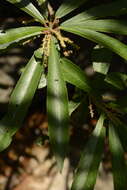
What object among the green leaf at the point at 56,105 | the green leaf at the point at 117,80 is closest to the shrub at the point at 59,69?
the green leaf at the point at 56,105

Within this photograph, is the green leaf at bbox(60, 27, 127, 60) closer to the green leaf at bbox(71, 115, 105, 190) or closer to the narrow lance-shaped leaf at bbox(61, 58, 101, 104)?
the narrow lance-shaped leaf at bbox(61, 58, 101, 104)

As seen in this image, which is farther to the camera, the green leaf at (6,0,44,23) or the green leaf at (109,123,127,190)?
the green leaf at (109,123,127,190)

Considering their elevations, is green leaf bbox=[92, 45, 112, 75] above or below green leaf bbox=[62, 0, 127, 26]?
below

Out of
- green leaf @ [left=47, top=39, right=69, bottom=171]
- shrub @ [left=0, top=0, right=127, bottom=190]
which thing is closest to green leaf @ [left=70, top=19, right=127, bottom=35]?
shrub @ [left=0, top=0, right=127, bottom=190]

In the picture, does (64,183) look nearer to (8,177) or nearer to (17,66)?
(8,177)

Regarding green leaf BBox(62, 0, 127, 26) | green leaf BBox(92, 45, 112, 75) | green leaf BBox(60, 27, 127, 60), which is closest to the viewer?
green leaf BBox(60, 27, 127, 60)

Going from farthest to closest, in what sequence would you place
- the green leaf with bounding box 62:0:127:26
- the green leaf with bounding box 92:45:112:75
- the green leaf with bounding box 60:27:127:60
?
1. the green leaf with bounding box 92:45:112:75
2. the green leaf with bounding box 62:0:127:26
3. the green leaf with bounding box 60:27:127:60
